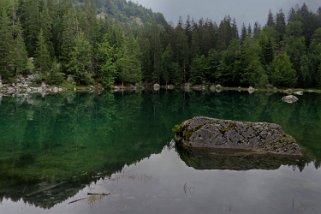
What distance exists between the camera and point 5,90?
92.0 meters

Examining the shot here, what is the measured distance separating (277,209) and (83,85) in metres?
103

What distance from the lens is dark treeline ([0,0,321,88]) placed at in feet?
347

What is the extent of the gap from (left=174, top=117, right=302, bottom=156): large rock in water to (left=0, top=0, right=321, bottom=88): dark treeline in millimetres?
77310

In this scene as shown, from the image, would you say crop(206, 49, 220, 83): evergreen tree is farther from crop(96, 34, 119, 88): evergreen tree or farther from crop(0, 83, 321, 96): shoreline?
crop(96, 34, 119, 88): evergreen tree

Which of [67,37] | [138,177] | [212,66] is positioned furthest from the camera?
[212,66]

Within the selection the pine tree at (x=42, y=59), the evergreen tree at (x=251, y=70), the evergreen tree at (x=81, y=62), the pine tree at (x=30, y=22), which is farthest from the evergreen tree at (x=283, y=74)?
the pine tree at (x=30, y=22)

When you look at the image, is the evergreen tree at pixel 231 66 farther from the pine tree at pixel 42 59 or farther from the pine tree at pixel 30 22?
the pine tree at pixel 30 22

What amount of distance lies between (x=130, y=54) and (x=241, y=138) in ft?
346

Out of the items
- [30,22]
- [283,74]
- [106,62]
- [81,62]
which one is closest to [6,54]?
[30,22]

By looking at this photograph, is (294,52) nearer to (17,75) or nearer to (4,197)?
(17,75)

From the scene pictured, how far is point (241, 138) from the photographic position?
28.9 meters

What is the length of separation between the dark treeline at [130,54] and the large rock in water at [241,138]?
77.3 metres

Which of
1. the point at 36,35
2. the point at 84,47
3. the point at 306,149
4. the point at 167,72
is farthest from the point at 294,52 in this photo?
the point at 306,149

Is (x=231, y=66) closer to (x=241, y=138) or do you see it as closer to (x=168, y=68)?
(x=168, y=68)
